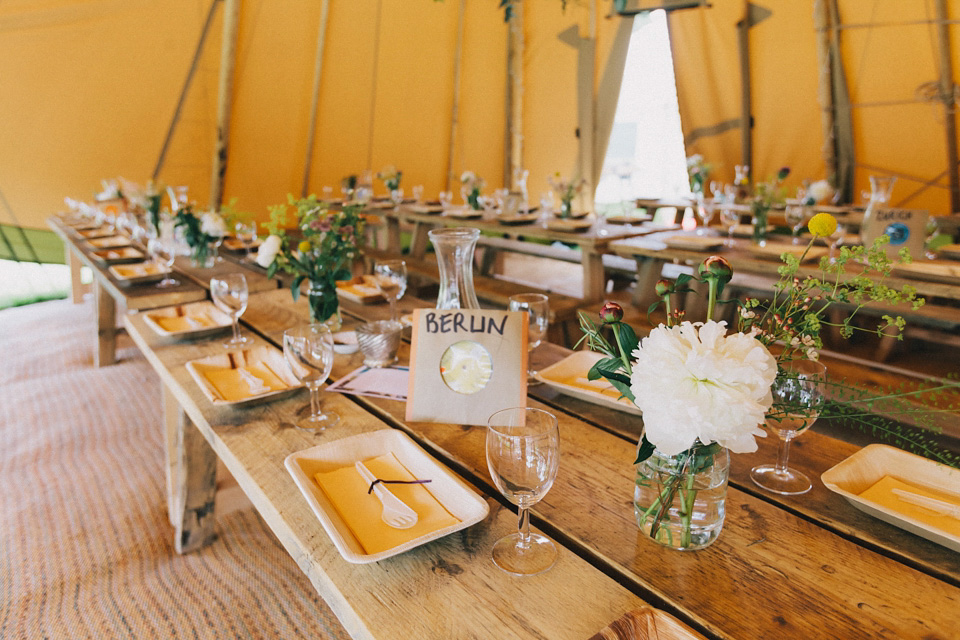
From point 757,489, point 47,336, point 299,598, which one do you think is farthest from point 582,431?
point 47,336

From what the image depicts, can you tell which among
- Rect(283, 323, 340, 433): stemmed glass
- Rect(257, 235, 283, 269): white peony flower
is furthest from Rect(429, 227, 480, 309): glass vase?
Rect(257, 235, 283, 269): white peony flower

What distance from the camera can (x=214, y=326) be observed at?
164 cm

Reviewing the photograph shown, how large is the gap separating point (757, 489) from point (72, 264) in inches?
205

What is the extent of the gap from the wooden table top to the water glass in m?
0.40

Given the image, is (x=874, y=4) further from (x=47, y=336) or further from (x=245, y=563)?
(x=47, y=336)

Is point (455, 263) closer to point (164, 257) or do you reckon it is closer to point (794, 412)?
point (794, 412)

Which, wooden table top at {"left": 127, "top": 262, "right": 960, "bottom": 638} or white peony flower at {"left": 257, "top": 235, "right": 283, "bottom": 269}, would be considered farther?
white peony flower at {"left": 257, "top": 235, "right": 283, "bottom": 269}

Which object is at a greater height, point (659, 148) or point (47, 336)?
point (659, 148)

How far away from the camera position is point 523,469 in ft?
2.28

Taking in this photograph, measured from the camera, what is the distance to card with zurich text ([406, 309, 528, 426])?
106 centimetres

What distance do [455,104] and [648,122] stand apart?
2.11 meters

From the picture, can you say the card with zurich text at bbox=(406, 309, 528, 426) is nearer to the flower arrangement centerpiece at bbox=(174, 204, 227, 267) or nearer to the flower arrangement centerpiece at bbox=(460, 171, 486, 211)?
the flower arrangement centerpiece at bbox=(174, 204, 227, 267)

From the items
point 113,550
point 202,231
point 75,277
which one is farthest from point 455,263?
point 75,277

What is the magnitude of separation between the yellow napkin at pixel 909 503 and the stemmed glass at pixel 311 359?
86 cm
